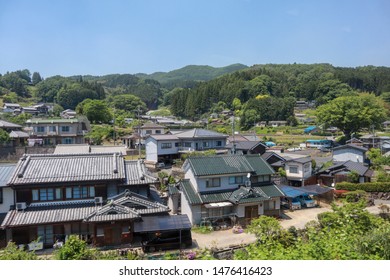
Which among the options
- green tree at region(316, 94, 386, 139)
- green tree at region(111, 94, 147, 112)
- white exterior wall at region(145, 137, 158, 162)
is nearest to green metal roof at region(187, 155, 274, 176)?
white exterior wall at region(145, 137, 158, 162)

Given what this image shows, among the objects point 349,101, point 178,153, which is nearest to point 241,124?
point 349,101

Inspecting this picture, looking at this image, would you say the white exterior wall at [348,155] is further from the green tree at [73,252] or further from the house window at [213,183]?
the green tree at [73,252]

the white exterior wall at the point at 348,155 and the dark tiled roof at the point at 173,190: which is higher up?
the white exterior wall at the point at 348,155

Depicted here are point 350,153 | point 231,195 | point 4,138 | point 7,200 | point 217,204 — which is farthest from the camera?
point 4,138

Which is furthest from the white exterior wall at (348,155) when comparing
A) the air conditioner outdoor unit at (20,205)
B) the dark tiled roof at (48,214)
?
the air conditioner outdoor unit at (20,205)

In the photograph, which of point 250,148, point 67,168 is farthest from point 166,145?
point 67,168

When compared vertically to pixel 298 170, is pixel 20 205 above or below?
above

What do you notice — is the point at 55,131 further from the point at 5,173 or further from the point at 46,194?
the point at 46,194

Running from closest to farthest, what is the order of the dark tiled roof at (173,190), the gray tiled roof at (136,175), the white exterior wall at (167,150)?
the gray tiled roof at (136,175) → the dark tiled roof at (173,190) → the white exterior wall at (167,150)
